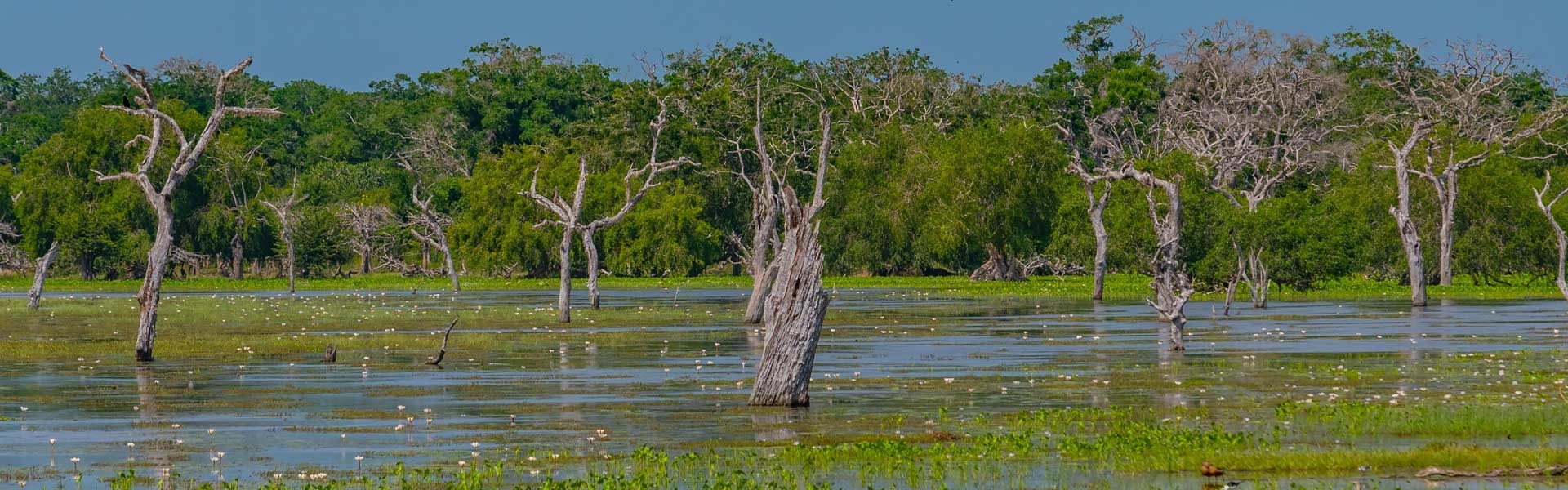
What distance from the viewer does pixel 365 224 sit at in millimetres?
118938

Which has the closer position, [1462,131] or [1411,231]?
[1411,231]

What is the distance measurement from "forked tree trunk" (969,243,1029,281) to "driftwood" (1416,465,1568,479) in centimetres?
8112

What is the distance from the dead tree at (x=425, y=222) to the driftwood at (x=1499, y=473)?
79.9 m

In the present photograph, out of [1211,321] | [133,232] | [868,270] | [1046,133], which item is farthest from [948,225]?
[133,232]

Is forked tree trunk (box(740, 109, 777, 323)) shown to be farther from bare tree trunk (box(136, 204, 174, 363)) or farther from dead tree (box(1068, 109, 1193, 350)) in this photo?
bare tree trunk (box(136, 204, 174, 363))

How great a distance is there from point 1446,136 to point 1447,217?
8702 millimetres

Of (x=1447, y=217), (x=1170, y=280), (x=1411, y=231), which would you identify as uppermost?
(x=1447, y=217)

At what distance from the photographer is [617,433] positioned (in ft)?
76.8

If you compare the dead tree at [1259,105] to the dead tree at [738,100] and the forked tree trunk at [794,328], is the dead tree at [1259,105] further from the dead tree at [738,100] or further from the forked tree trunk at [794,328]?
the forked tree trunk at [794,328]

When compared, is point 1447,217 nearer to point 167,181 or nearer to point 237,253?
point 167,181

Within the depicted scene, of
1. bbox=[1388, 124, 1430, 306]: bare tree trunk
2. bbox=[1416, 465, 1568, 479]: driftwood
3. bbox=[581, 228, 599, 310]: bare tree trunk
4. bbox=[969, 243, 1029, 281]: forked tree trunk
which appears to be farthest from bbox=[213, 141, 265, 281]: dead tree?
bbox=[1416, 465, 1568, 479]: driftwood

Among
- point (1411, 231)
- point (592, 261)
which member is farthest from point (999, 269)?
point (592, 261)

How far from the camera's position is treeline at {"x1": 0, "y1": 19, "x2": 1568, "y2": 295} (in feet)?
282

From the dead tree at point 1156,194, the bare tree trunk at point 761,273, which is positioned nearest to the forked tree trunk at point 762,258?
the bare tree trunk at point 761,273
